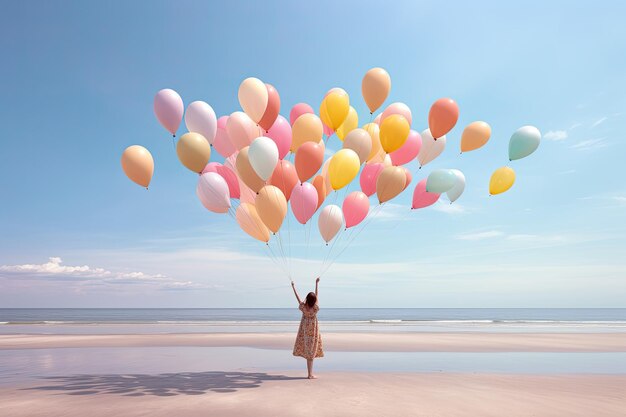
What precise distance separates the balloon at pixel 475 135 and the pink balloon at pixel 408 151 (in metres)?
1.08

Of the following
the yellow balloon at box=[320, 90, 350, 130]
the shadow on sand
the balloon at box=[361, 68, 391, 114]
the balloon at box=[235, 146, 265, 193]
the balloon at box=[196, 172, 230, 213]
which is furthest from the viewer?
the balloon at box=[361, 68, 391, 114]

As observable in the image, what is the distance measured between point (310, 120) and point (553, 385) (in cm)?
761

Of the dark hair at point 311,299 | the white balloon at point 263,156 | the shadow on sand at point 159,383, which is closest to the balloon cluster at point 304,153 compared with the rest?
the white balloon at point 263,156

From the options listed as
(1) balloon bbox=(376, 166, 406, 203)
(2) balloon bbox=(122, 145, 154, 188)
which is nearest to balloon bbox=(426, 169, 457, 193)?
(1) balloon bbox=(376, 166, 406, 203)

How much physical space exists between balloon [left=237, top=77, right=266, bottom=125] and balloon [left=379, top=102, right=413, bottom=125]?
9.44 ft

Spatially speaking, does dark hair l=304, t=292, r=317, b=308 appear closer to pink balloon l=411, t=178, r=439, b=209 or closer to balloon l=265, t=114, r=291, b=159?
balloon l=265, t=114, r=291, b=159

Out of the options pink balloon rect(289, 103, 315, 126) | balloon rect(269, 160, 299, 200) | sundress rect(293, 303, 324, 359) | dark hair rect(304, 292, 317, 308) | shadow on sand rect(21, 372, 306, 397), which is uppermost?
pink balloon rect(289, 103, 315, 126)

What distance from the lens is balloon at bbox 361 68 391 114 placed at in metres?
10.5

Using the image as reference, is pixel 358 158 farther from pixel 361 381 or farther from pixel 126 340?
pixel 126 340

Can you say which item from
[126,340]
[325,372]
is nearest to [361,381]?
[325,372]

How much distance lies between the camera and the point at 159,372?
11.3 meters

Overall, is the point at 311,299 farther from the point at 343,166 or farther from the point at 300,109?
the point at 300,109

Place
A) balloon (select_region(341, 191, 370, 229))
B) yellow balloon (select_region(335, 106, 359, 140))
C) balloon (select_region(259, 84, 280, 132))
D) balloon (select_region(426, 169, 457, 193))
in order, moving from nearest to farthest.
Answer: balloon (select_region(259, 84, 280, 132))
balloon (select_region(341, 191, 370, 229))
balloon (select_region(426, 169, 457, 193))
yellow balloon (select_region(335, 106, 359, 140))

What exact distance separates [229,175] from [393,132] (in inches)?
146
